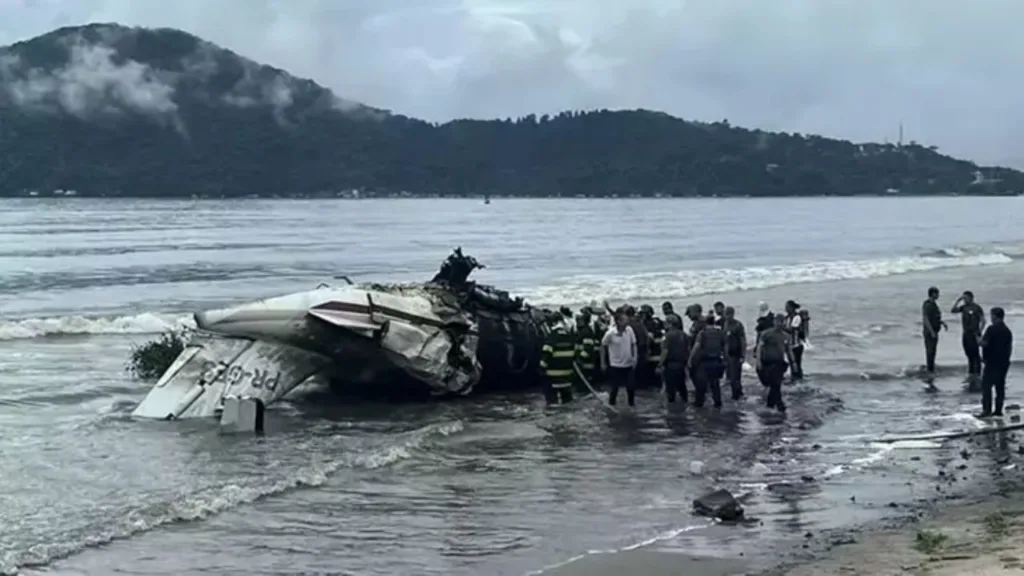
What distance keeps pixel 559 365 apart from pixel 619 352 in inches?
40.2

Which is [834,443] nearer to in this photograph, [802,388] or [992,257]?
[802,388]

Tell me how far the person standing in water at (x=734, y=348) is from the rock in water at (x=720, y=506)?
761 centimetres

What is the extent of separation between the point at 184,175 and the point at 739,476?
184 m

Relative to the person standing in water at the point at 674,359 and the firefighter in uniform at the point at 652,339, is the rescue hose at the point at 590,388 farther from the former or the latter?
the firefighter in uniform at the point at 652,339

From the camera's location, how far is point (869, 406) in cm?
2069

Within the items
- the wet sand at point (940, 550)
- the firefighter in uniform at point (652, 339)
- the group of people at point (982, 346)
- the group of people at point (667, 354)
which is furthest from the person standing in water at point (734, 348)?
the wet sand at point (940, 550)

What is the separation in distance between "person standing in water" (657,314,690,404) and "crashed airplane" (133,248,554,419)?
3.33 m

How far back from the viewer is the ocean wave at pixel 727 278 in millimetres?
46434

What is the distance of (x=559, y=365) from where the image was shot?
65.5 ft

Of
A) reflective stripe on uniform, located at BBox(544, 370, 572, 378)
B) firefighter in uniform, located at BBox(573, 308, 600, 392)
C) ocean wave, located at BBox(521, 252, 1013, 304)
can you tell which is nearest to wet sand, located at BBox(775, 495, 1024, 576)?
reflective stripe on uniform, located at BBox(544, 370, 572, 378)

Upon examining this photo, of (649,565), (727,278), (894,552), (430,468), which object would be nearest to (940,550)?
(894,552)

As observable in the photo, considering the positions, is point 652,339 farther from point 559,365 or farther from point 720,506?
point 720,506

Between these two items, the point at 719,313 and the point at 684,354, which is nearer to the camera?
the point at 684,354

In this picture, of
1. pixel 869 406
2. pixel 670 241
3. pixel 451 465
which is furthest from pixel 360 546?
pixel 670 241
